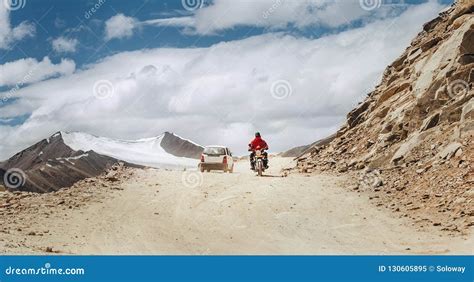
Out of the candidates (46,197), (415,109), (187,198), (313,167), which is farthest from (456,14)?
(46,197)

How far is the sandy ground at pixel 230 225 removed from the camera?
546 inches

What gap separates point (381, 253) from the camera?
13289 millimetres

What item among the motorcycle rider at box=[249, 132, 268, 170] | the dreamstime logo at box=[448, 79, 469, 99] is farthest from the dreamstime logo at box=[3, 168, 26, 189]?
the dreamstime logo at box=[448, 79, 469, 99]

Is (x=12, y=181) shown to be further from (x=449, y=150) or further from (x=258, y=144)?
(x=449, y=150)

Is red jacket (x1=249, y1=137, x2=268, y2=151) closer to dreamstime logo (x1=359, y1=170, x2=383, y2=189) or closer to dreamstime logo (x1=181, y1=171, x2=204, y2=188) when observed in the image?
dreamstime logo (x1=181, y1=171, x2=204, y2=188)

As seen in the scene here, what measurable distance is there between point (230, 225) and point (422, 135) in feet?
36.9

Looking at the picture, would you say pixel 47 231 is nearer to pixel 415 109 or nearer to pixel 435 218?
pixel 435 218

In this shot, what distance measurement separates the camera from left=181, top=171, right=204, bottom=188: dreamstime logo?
2363 centimetres

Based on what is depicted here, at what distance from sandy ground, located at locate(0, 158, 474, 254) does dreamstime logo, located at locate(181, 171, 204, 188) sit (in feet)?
1.67

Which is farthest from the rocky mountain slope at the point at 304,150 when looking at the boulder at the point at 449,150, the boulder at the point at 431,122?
the boulder at the point at 449,150

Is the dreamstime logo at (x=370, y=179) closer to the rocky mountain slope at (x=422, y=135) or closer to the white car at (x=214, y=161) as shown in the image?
the rocky mountain slope at (x=422, y=135)

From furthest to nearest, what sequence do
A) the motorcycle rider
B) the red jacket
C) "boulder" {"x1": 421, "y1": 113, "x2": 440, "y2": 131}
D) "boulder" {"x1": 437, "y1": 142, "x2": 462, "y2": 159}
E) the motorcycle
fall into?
1. the red jacket
2. the motorcycle rider
3. the motorcycle
4. "boulder" {"x1": 421, "y1": 113, "x2": 440, "y2": 131}
5. "boulder" {"x1": 437, "y1": 142, "x2": 462, "y2": 159}

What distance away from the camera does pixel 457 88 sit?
957 inches

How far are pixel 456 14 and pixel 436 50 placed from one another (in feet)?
10.9
